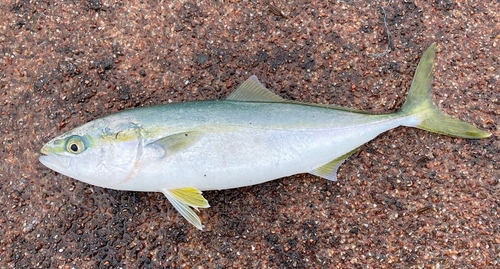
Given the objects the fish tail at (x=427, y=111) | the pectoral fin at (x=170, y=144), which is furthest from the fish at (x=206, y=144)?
the fish tail at (x=427, y=111)

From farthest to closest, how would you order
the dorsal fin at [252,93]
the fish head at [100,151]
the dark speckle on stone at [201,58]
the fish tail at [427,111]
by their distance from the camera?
the dark speckle on stone at [201,58] → the fish tail at [427,111] → the dorsal fin at [252,93] → the fish head at [100,151]

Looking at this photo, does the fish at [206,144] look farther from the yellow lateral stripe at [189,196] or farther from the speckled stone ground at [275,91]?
the speckled stone ground at [275,91]

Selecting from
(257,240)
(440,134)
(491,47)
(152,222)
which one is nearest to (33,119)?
(152,222)

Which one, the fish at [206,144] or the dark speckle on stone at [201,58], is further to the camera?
the dark speckle on stone at [201,58]

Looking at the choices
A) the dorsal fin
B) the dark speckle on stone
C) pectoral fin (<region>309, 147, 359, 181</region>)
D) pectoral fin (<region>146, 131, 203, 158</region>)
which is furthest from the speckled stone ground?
pectoral fin (<region>146, 131, 203, 158</region>)

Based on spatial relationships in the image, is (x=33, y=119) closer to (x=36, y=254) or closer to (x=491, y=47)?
(x=36, y=254)

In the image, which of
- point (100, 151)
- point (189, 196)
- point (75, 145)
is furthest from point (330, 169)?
point (75, 145)

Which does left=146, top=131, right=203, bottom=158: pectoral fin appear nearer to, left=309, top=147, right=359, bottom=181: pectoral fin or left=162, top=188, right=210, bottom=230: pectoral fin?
left=162, top=188, right=210, bottom=230: pectoral fin

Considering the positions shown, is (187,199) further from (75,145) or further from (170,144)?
(75,145)
